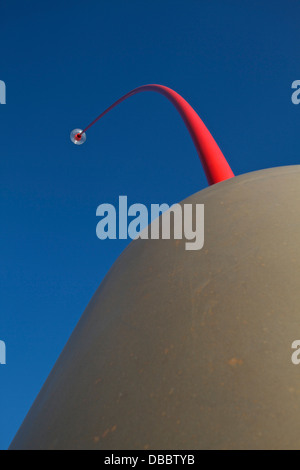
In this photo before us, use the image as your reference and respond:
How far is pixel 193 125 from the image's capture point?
4.71m

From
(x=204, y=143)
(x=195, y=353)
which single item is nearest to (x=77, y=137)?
(x=204, y=143)

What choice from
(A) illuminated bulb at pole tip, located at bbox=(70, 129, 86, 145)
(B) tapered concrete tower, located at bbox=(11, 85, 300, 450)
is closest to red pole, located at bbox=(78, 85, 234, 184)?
(B) tapered concrete tower, located at bbox=(11, 85, 300, 450)

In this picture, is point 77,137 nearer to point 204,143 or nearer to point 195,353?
point 204,143

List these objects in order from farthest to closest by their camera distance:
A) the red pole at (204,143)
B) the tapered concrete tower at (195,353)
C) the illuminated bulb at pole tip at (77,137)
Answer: the illuminated bulb at pole tip at (77,137) → the red pole at (204,143) → the tapered concrete tower at (195,353)

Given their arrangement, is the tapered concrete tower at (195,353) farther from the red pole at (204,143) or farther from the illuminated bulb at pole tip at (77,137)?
the illuminated bulb at pole tip at (77,137)

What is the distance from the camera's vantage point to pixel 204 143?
410cm

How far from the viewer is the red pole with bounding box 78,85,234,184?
135 inches

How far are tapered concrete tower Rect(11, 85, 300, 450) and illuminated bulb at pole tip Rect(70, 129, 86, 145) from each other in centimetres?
1050

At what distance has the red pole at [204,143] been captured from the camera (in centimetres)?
344

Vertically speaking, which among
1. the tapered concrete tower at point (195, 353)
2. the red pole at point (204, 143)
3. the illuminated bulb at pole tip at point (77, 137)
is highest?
the illuminated bulb at pole tip at point (77, 137)

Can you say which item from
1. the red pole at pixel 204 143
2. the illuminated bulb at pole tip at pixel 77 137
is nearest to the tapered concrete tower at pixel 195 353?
the red pole at pixel 204 143

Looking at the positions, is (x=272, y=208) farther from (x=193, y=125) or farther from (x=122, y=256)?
(x=193, y=125)

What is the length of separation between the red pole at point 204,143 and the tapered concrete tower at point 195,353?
2311 mm

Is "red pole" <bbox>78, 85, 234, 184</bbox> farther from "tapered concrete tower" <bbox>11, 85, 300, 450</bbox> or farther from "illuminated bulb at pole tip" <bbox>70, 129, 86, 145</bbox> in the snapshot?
"illuminated bulb at pole tip" <bbox>70, 129, 86, 145</bbox>
